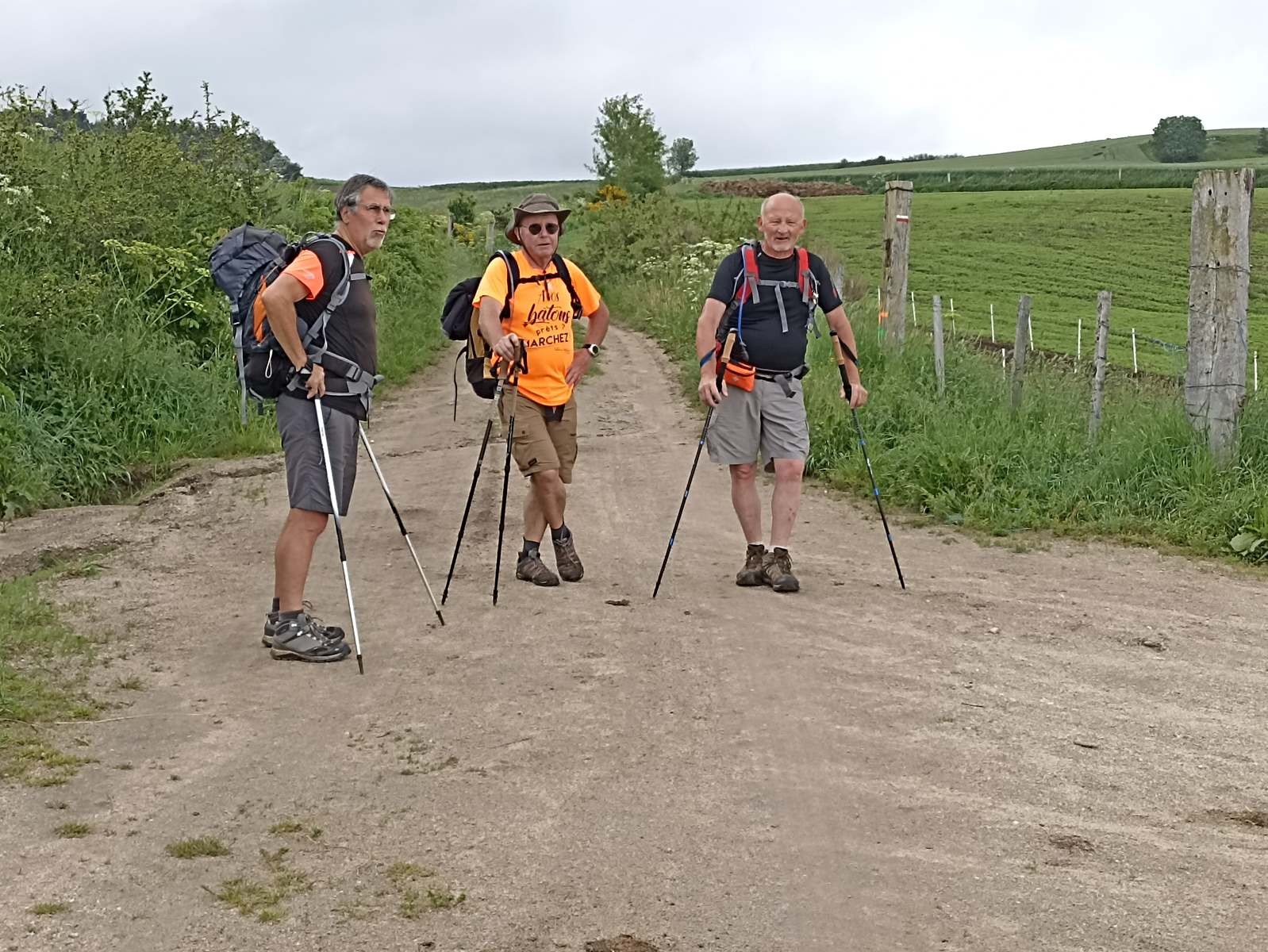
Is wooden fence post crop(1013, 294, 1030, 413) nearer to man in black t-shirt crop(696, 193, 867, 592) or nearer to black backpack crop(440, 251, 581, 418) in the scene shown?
man in black t-shirt crop(696, 193, 867, 592)

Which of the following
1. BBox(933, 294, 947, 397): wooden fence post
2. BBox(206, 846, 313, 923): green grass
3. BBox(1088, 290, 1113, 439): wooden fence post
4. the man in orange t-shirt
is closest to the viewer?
BBox(206, 846, 313, 923): green grass

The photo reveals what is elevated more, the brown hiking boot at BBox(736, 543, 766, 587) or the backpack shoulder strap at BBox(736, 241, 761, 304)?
the backpack shoulder strap at BBox(736, 241, 761, 304)

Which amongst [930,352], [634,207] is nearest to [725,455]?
[930,352]

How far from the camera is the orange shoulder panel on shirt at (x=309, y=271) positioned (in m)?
6.07

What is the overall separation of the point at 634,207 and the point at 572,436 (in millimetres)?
28524

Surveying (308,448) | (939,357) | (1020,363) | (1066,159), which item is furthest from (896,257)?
(1066,159)

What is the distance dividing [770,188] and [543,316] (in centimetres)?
5124

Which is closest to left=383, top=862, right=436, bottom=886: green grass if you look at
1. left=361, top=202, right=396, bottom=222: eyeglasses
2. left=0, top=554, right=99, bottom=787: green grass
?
left=0, top=554, right=99, bottom=787: green grass

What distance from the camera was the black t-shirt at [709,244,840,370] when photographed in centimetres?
756

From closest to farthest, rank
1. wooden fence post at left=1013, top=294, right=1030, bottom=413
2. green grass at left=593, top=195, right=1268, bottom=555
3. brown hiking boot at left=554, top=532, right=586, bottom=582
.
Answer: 1. brown hiking boot at left=554, top=532, right=586, bottom=582
2. green grass at left=593, top=195, right=1268, bottom=555
3. wooden fence post at left=1013, top=294, right=1030, bottom=413

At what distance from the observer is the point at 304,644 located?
6.31 metres

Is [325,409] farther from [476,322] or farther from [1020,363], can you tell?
[1020,363]

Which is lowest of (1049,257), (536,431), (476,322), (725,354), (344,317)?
(1049,257)

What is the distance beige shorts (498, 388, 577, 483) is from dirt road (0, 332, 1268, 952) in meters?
0.69
